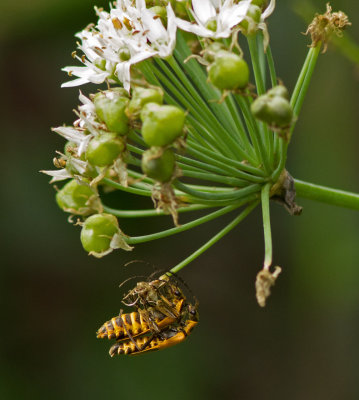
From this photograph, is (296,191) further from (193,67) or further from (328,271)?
(328,271)

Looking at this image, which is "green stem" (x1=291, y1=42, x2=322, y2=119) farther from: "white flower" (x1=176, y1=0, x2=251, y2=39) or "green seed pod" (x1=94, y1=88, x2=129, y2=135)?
"green seed pod" (x1=94, y1=88, x2=129, y2=135)

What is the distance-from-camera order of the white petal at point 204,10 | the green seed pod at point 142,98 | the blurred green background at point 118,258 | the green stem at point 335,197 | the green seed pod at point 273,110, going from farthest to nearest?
the blurred green background at point 118,258 → the green stem at point 335,197 → the white petal at point 204,10 → the green seed pod at point 142,98 → the green seed pod at point 273,110

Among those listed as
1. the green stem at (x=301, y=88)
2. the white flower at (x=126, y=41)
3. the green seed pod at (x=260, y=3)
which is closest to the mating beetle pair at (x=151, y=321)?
the green stem at (x=301, y=88)

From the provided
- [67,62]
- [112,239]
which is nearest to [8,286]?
[67,62]

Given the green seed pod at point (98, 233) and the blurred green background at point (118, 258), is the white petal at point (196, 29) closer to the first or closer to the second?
the green seed pod at point (98, 233)

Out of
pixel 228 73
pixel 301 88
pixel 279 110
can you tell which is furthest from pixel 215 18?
pixel 279 110

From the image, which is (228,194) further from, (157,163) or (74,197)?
(74,197)
